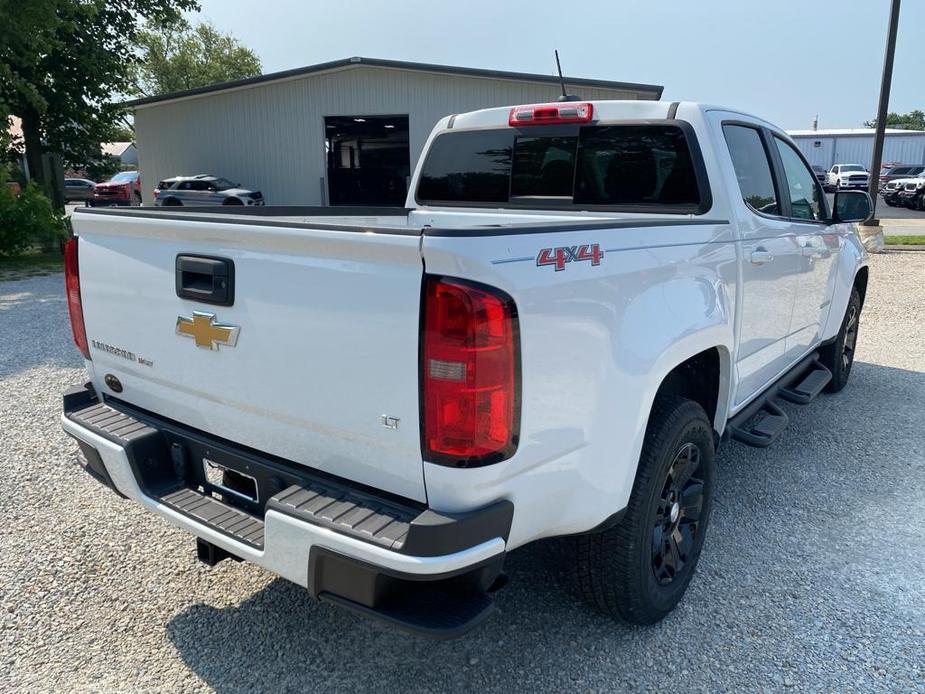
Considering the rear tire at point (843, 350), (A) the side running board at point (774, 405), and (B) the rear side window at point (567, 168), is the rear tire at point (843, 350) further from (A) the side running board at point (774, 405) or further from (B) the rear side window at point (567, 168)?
(B) the rear side window at point (567, 168)

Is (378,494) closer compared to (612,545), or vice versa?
(378,494)

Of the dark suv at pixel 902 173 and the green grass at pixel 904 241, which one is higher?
the dark suv at pixel 902 173

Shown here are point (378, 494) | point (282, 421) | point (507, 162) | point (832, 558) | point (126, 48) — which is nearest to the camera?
point (378, 494)

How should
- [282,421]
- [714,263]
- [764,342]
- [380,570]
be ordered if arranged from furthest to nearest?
[764,342]
[714,263]
[282,421]
[380,570]

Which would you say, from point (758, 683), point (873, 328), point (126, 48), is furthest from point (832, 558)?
point (126, 48)

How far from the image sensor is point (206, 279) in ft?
7.67

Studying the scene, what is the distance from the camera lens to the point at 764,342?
12.0 ft

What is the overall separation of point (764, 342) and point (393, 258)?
2458 mm

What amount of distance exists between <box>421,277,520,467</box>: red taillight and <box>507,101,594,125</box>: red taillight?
2149 mm

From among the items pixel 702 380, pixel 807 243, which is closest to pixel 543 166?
pixel 702 380

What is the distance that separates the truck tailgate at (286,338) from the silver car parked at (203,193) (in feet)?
61.4

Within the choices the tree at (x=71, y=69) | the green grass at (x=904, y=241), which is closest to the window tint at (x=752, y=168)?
the tree at (x=71, y=69)

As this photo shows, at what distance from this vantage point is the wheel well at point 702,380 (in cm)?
305

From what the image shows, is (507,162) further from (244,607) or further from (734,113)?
(244,607)
